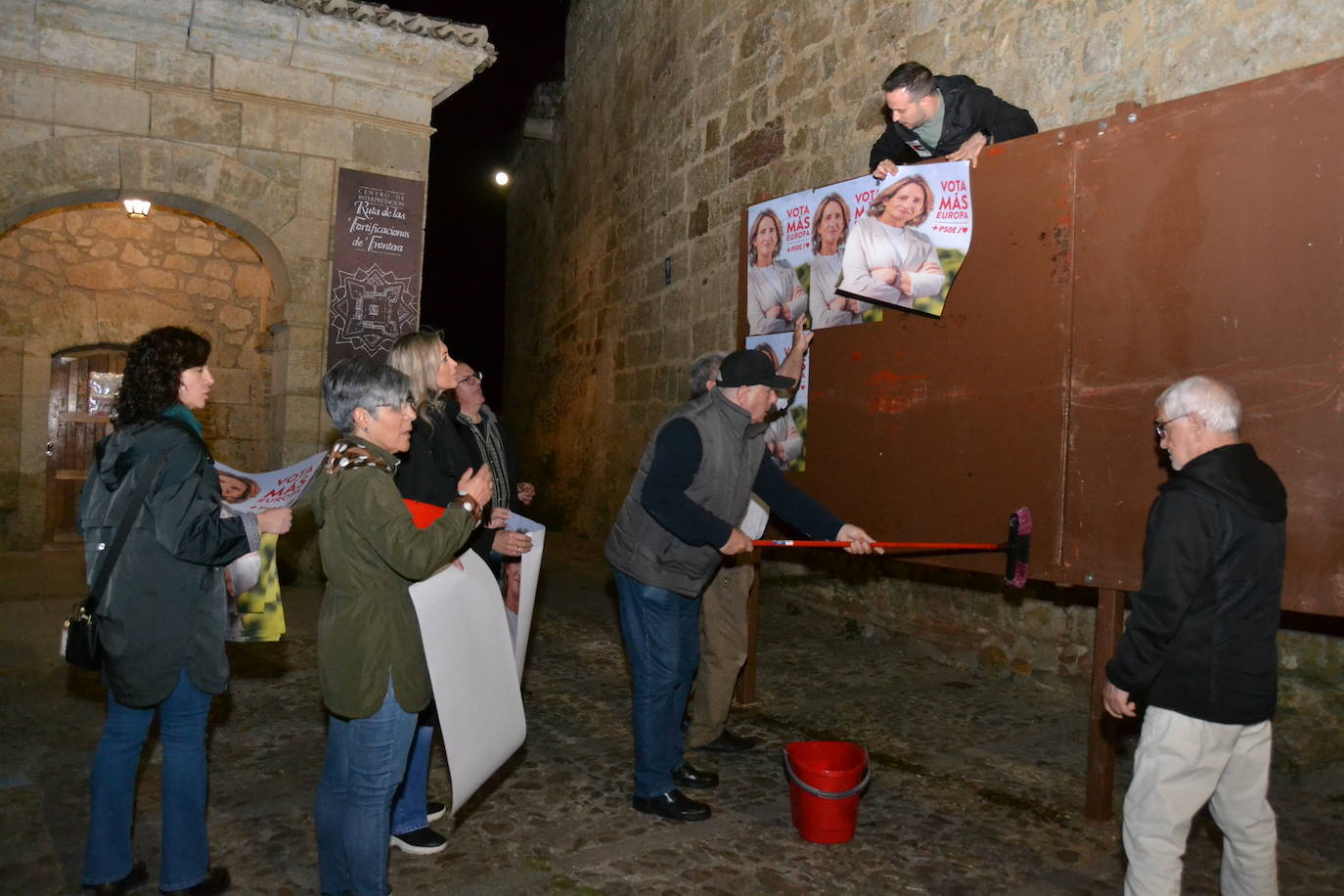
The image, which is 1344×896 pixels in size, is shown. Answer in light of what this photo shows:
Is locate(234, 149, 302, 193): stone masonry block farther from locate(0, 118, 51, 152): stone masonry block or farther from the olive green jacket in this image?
the olive green jacket

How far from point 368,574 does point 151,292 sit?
8.20 m

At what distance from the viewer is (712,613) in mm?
4008

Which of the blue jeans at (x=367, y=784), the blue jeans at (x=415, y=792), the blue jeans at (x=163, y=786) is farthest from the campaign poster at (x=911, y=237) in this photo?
the blue jeans at (x=163, y=786)

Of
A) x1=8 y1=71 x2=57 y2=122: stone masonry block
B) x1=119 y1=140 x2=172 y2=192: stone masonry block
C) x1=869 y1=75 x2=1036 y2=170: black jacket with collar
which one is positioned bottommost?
x1=869 y1=75 x2=1036 y2=170: black jacket with collar

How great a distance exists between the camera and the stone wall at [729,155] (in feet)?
14.2

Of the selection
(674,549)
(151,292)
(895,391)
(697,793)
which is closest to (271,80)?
(151,292)

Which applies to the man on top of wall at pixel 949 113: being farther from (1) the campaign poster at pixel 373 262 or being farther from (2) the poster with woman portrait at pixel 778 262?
(1) the campaign poster at pixel 373 262

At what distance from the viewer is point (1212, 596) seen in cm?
219

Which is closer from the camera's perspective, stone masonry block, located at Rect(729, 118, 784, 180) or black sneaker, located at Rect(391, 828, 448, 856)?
black sneaker, located at Rect(391, 828, 448, 856)

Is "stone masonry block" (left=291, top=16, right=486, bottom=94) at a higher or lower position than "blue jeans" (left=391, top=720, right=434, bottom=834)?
higher

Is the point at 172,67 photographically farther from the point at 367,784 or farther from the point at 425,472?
the point at 367,784

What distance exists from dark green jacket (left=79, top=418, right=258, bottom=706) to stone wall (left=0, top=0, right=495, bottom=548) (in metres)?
4.95

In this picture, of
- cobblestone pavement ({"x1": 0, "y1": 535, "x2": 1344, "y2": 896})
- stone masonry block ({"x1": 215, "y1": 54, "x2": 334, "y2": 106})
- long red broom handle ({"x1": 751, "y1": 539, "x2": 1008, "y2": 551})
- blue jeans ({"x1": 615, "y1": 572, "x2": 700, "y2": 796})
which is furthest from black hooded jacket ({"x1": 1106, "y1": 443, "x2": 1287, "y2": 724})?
stone masonry block ({"x1": 215, "y1": 54, "x2": 334, "y2": 106})

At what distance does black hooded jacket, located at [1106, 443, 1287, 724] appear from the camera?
217 cm
